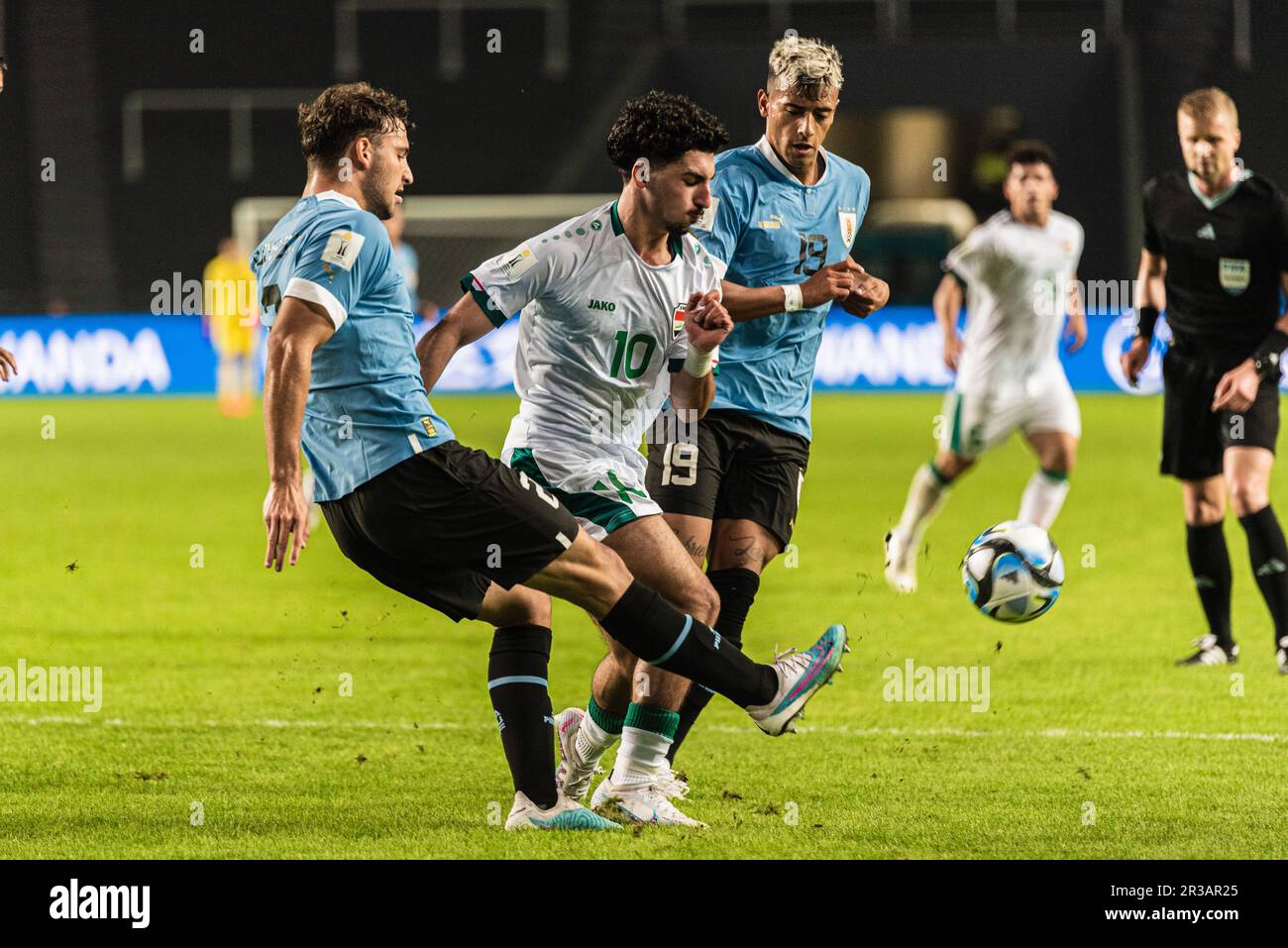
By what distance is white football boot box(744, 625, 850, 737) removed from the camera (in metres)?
4.86

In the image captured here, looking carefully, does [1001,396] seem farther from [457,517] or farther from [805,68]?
[457,517]

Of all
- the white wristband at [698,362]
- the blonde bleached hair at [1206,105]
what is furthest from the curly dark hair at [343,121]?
the blonde bleached hair at [1206,105]

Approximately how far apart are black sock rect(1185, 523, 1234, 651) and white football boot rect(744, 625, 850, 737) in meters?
3.73

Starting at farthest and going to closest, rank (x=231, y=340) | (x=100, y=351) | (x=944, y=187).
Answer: (x=944, y=187), (x=100, y=351), (x=231, y=340)

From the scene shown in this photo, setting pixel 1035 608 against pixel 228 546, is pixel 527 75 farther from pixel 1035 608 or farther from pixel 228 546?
pixel 1035 608

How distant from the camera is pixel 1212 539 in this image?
8297mm

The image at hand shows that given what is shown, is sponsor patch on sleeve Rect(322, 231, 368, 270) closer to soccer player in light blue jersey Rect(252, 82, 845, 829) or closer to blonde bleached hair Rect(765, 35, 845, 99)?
soccer player in light blue jersey Rect(252, 82, 845, 829)

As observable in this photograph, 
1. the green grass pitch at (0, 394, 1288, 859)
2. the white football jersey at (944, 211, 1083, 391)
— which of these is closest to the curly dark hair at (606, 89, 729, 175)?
the green grass pitch at (0, 394, 1288, 859)

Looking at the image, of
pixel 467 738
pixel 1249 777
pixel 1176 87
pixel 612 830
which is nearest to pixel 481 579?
pixel 612 830

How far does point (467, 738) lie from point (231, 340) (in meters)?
16.9

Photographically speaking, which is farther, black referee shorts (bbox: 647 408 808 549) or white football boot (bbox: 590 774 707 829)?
black referee shorts (bbox: 647 408 808 549)

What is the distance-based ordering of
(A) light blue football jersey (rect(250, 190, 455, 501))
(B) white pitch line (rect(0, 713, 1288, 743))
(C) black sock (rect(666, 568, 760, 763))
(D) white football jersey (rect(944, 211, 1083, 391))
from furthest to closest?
(D) white football jersey (rect(944, 211, 1083, 391))
(B) white pitch line (rect(0, 713, 1288, 743))
(C) black sock (rect(666, 568, 760, 763))
(A) light blue football jersey (rect(250, 190, 455, 501))

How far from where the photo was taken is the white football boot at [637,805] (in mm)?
5004

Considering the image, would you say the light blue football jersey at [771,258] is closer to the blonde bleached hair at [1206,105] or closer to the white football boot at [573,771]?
the white football boot at [573,771]
